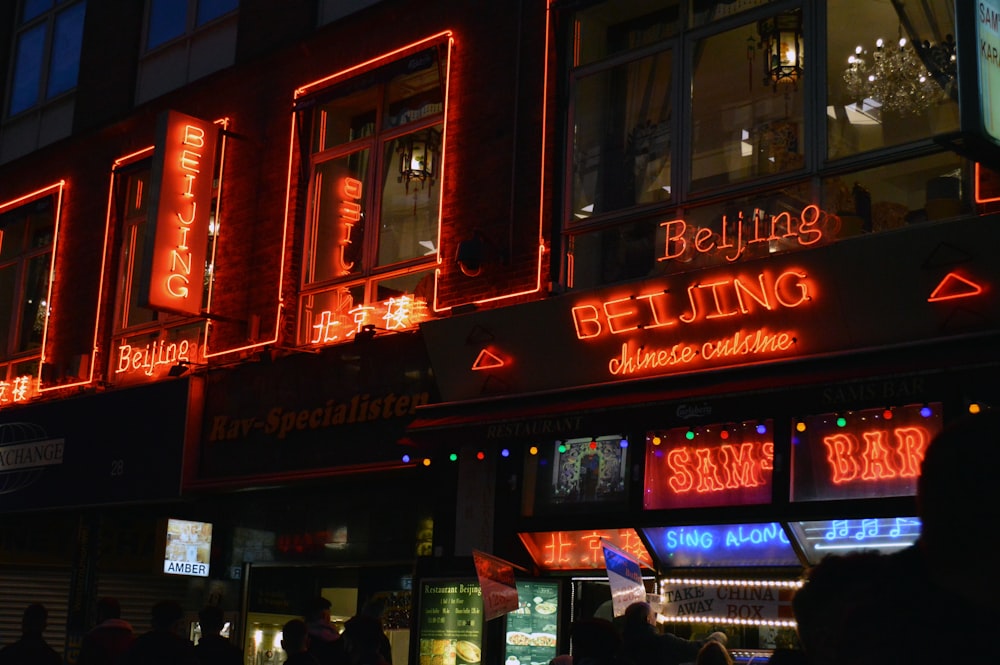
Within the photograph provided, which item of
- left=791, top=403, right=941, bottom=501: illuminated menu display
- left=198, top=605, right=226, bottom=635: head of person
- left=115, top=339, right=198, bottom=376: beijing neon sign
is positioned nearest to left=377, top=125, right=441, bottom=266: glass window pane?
Result: left=115, top=339, right=198, bottom=376: beijing neon sign

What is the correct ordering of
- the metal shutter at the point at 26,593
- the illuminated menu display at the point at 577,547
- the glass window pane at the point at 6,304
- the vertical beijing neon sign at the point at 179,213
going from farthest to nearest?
the glass window pane at the point at 6,304 → the metal shutter at the point at 26,593 → the vertical beijing neon sign at the point at 179,213 → the illuminated menu display at the point at 577,547

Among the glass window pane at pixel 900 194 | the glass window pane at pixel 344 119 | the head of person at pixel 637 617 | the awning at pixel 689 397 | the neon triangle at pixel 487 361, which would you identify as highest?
the glass window pane at pixel 344 119

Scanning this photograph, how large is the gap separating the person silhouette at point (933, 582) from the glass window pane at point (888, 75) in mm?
8666

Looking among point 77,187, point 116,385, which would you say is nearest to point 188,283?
point 116,385

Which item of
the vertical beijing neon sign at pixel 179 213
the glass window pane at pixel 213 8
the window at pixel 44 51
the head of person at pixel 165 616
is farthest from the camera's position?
the window at pixel 44 51

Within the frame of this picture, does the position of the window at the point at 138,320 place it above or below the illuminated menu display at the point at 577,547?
above

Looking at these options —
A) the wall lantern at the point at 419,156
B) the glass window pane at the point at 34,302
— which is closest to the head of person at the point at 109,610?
the wall lantern at the point at 419,156

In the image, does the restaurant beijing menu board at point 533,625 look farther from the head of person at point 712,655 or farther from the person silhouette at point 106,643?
the head of person at point 712,655

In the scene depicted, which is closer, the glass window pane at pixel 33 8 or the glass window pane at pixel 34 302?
the glass window pane at pixel 34 302

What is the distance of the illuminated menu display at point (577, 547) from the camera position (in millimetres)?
11820

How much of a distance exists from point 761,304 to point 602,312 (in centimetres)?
168

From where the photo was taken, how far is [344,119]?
15867 mm

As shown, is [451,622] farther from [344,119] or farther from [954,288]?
[344,119]

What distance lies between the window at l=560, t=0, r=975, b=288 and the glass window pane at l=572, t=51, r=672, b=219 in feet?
0.05
